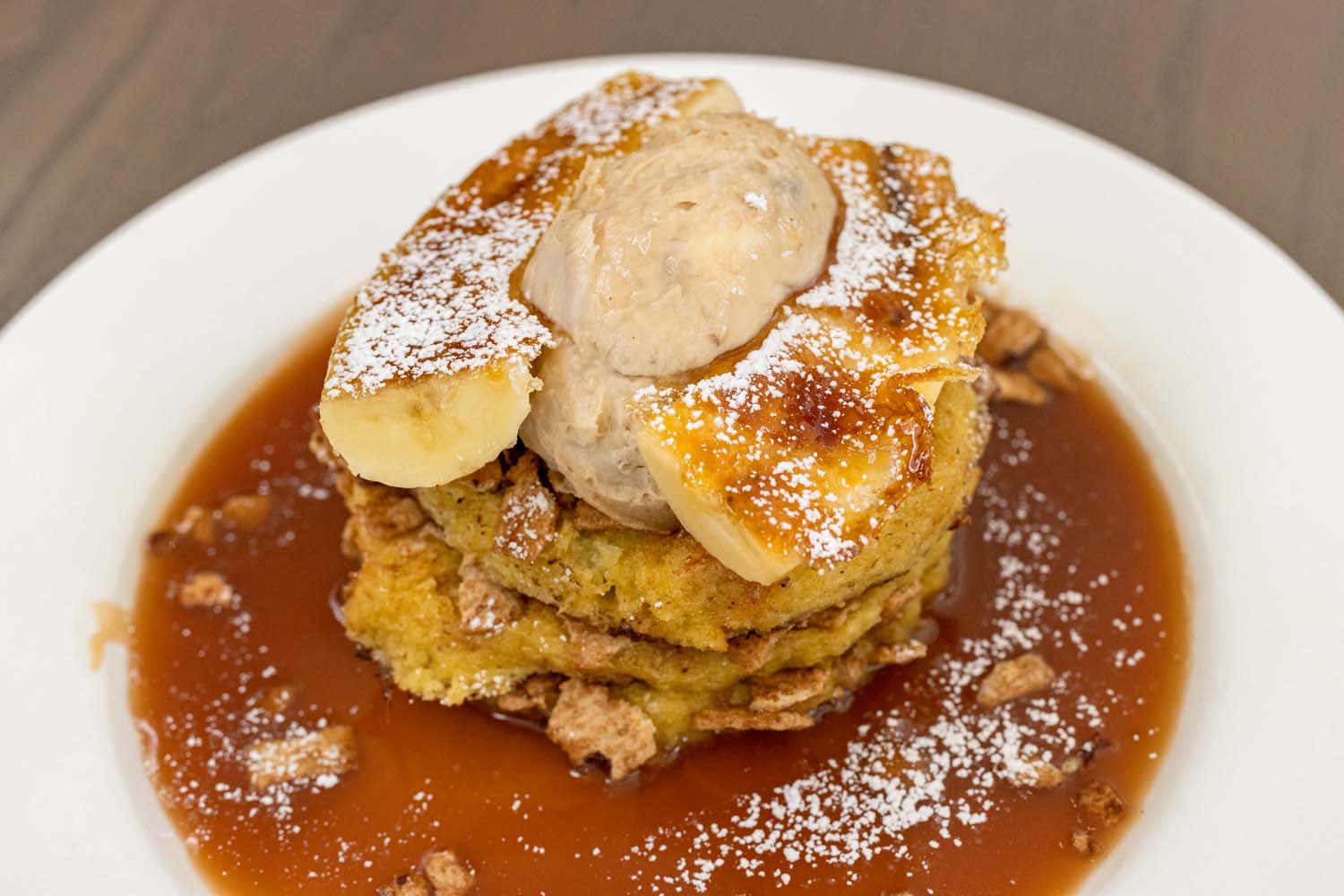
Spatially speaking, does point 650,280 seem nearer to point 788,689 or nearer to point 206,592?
point 788,689

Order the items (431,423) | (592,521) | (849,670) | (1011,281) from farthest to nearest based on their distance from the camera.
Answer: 1. (1011,281)
2. (849,670)
3. (592,521)
4. (431,423)

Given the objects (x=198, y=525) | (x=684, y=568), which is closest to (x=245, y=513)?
(x=198, y=525)

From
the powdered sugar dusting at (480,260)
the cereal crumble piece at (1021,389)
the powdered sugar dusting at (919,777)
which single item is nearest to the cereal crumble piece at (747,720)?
the powdered sugar dusting at (919,777)

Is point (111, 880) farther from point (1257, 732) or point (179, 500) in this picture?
point (1257, 732)

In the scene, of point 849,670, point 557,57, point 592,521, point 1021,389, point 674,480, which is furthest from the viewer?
point 557,57

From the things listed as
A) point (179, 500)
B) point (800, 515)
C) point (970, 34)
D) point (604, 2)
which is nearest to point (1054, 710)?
point (800, 515)

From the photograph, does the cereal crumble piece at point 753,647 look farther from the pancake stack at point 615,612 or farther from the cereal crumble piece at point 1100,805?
the cereal crumble piece at point 1100,805
